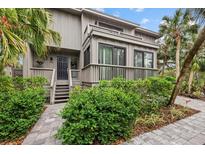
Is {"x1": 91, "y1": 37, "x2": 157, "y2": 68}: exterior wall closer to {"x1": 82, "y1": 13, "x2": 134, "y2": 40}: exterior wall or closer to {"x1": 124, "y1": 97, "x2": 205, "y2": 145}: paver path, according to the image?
{"x1": 82, "y1": 13, "x2": 134, "y2": 40}: exterior wall

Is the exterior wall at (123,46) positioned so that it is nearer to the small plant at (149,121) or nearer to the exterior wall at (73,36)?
the exterior wall at (73,36)

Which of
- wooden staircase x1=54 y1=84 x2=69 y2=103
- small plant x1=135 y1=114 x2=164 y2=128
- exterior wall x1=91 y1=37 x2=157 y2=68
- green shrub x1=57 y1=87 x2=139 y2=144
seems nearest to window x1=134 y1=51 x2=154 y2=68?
exterior wall x1=91 y1=37 x2=157 y2=68

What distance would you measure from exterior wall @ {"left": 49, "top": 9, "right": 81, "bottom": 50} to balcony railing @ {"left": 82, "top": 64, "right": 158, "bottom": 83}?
295cm

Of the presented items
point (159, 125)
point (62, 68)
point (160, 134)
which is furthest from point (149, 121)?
point (62, 68)

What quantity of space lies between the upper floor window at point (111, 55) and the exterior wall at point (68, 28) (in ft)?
10.3

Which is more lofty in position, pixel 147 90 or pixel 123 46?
pixel 123 46

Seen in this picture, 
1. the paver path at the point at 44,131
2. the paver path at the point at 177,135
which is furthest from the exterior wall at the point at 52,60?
the paver path at the point at 177,135

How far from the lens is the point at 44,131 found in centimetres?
403

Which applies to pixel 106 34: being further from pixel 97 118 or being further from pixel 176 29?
Result: pixel 176 29

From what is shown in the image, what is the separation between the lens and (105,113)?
3.27 m

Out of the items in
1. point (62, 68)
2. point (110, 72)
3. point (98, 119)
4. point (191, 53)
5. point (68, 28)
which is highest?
point (68, 28)

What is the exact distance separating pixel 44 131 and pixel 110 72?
209 inches
